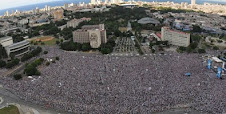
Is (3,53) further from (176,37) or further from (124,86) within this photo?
(176,37)

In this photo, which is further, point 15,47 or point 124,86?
Answer: point 15,47

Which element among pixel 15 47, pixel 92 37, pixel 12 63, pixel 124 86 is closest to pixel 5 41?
pixel 15 47

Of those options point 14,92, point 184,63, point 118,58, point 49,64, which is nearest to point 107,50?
point 118,58

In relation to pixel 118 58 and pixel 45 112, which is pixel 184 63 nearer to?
pixel 118 58

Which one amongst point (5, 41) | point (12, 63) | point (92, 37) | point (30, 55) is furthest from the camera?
point (92, 37)

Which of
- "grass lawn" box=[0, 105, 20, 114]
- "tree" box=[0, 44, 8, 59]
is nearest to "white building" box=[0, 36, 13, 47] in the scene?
"tree" box=[0, 44, 8, 59]

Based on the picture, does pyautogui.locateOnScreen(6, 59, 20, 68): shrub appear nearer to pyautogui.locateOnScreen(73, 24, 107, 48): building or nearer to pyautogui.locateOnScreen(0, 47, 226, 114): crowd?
pyautogui.locateOnScreen(0, 47, 226, 114): crowd
